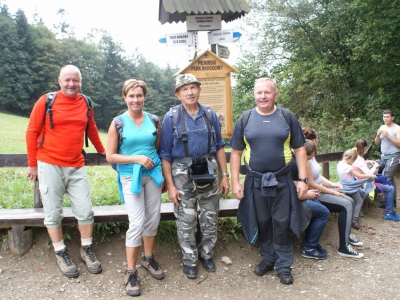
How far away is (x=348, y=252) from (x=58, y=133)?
356cm

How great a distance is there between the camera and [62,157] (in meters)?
3.53

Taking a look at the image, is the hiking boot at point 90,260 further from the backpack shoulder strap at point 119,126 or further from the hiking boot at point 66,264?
the backpack shoulder strap at point 119,126

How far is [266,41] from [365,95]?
753 cm

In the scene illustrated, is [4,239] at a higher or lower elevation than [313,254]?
higher

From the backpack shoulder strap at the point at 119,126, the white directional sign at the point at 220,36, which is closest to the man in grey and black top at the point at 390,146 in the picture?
the white directional sign at the point at 220,36

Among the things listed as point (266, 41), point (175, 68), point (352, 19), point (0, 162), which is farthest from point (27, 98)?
point (0, 162)

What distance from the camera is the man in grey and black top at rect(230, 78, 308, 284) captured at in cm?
355

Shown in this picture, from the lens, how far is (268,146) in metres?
3.55

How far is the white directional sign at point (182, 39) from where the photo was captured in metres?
4.61

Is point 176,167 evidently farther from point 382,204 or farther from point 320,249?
point 382,204

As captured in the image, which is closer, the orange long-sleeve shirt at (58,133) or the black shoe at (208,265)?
the orange long-sleeve shirt at (58,133)

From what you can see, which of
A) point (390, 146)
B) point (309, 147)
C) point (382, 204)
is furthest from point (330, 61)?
point (309, 147)

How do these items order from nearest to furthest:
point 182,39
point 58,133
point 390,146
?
point 58,133 → point 182,39 → point 390,146

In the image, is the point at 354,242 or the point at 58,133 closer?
the point at 58,133
